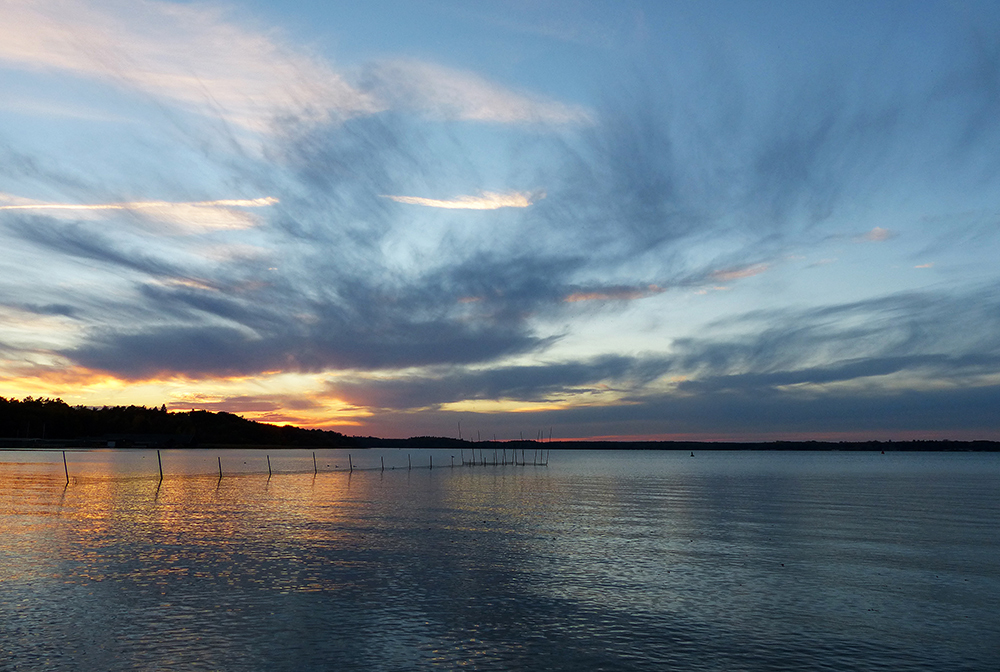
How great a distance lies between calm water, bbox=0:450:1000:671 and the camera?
17.0 metres

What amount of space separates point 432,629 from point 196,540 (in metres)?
19.4

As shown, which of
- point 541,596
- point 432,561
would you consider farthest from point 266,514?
point 541,596

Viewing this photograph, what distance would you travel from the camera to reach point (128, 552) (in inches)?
1181

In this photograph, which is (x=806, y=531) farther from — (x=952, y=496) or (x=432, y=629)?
(x=952, y=496)

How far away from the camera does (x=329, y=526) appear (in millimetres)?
40312

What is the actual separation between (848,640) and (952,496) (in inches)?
2448

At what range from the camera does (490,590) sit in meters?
23.9

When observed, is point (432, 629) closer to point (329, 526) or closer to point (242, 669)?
point (242, 669)

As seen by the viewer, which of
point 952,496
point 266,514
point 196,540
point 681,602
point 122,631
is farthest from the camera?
point 952,496

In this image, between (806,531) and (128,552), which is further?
(806,531)

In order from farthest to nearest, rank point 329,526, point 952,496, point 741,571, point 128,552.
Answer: point 952,496 < point 329,526 < point 128,552 < point 741,571

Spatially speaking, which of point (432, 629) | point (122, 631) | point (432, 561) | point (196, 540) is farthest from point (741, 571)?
point (196, 540)

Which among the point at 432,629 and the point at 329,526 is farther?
the point at 329,526

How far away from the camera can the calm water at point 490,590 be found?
55.7ft
